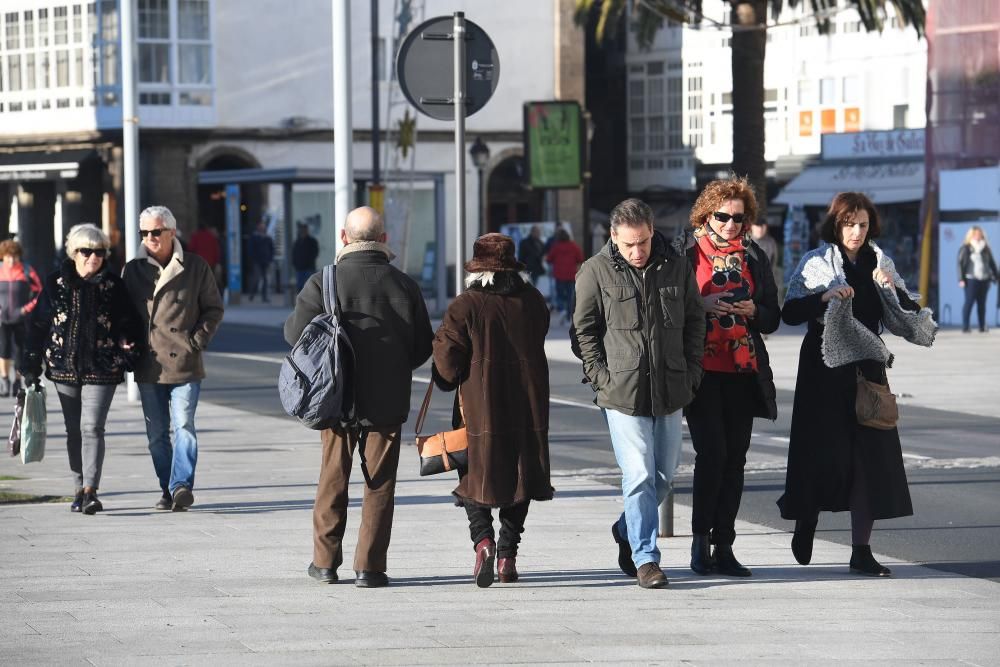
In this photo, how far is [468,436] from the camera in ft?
27.1

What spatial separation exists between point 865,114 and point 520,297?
143 ft

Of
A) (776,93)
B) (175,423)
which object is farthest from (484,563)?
(776,93)

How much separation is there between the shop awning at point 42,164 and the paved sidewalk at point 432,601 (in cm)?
3713

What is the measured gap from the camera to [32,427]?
11312mm

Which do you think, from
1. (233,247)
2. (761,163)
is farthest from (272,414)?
(233,247)

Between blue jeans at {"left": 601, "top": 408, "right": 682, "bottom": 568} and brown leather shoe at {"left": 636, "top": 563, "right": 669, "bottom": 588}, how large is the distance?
1.0 inches

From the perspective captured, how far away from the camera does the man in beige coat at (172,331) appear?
35.1ft

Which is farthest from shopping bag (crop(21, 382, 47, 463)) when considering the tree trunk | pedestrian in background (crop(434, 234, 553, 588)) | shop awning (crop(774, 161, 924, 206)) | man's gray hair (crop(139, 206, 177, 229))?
shop awning (crop(774, 161, 924, 206))

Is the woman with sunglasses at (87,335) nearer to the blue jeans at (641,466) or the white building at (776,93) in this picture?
the blue jeans at (641,466)

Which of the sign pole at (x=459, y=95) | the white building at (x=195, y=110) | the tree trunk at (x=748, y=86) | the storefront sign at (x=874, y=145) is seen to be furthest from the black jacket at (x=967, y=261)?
the sign pole at (x=459, y=95)

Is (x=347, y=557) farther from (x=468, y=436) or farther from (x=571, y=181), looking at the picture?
(x=571, y=181)

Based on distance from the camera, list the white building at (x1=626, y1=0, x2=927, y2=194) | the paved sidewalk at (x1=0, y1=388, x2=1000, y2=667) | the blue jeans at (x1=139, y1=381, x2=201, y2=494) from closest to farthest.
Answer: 1. the paved sidewalk at (x1=0, y1=388, x2=1000, y2=667)
2. the blue jeans at (x1=139, y1=381, x2=201, y2=494)
3. the white building at (x1=626, y1=0, x2=927, y2=194)

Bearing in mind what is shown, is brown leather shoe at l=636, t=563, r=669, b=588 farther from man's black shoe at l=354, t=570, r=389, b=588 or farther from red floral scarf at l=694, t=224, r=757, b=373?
man's black shoe at l=354, t=570, r=389, b=588

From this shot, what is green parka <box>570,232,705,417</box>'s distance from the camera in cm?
804
